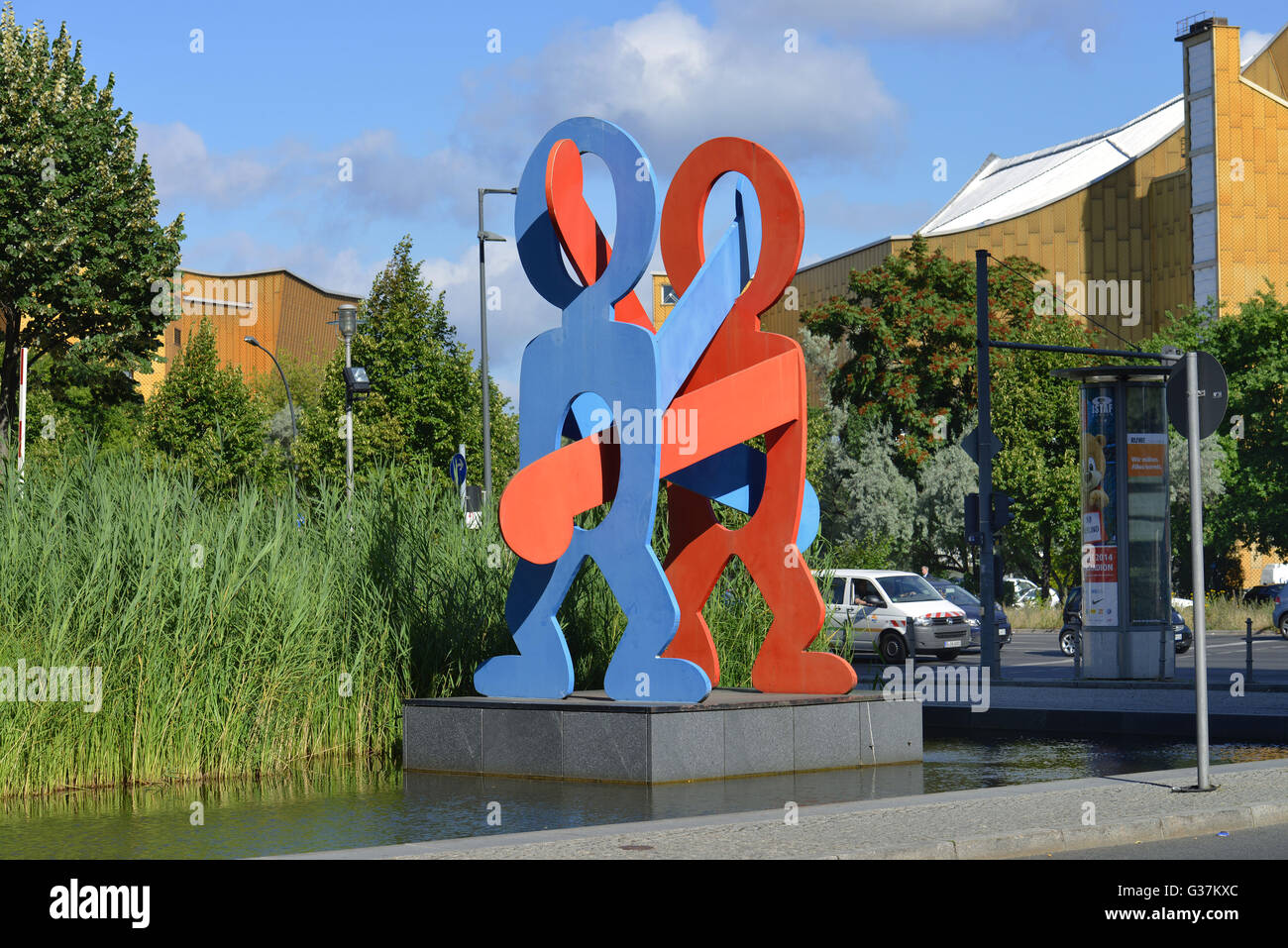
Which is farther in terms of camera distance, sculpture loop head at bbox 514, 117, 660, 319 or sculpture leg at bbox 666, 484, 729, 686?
sculpture leg at bbox 666, 484, 729, 686

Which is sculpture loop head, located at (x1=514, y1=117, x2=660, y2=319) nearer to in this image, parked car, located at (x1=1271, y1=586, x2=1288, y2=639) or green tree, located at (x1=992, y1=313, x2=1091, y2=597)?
parked car, located at (x1=1271, y1=586, x2=1288, y2=639)

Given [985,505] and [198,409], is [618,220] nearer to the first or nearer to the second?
[985,505]

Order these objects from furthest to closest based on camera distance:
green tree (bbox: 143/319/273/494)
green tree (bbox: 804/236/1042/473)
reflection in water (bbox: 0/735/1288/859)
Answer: green tree (bbox: 804/236/1042/473) → green tree (bbox: 143/319/273/494) → reflection in water (bbox: 0/735/1288/859)

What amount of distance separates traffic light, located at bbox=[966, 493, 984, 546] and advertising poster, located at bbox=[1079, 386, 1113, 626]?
7.25 ft

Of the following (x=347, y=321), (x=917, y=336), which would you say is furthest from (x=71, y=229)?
(x=917, y=336)

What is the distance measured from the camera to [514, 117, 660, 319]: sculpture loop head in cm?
1195

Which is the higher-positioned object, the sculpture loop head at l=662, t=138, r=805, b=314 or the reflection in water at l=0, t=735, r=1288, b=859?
the sculpture loop head at l=662, t=138, r=805, b=314

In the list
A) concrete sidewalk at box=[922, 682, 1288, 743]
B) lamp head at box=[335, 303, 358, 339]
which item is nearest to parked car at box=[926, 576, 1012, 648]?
concrete sidewalk at box=[922, 682, 1288, 743]

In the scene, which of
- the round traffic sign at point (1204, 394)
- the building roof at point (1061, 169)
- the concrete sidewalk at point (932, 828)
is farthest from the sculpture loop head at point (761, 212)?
the building roof at point (1061, 169)

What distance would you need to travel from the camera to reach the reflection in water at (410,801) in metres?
8.77

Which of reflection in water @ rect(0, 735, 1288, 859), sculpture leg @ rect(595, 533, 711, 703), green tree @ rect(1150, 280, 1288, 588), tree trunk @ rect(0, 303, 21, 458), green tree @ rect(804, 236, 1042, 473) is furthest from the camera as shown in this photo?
green tree @ rect(804, 236, 1042, 473)

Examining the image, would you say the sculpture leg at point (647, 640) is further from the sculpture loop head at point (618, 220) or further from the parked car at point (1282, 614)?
the parked car at point (1282, 614)

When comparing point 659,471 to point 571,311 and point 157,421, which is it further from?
point 157,421
